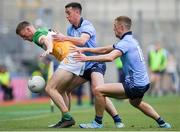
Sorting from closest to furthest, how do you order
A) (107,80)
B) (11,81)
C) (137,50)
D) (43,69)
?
1. (137,50)
2. (43,69)
3. (11,81)
4. (107,80)

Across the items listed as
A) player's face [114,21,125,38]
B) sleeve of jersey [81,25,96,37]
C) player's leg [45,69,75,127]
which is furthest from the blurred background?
player's face [114,21,125,38]

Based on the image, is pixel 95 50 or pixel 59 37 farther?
pixel 59 37

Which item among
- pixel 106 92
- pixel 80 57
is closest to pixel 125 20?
pixel 80 57

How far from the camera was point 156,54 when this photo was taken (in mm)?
36562

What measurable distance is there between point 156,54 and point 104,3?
5991 millimetres

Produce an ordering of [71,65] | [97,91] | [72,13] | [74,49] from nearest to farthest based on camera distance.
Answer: [97,91] → [74,49] → [71,65] → [72,13]

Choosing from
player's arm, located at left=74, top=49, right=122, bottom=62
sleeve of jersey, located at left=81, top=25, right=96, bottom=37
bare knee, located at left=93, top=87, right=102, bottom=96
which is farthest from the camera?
sleeve of jersey, located at left=81, top=25, right=96, bottom=37

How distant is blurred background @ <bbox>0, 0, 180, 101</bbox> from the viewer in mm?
38562

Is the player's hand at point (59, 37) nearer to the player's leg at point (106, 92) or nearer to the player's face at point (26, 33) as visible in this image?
the player's face at point (26, 33)

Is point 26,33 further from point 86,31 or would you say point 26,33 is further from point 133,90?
point 133,90

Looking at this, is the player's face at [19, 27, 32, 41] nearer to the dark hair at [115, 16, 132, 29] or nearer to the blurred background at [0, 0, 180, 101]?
the dark hair at [115, 16, 132, 29]

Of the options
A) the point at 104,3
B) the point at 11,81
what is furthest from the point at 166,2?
the point at 11,81

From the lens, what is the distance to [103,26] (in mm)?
40031

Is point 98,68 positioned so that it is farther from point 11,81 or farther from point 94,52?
point 11,81
